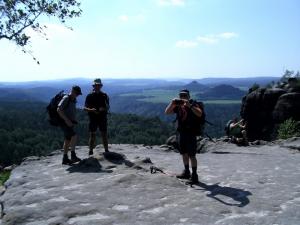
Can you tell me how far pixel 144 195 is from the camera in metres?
10.6

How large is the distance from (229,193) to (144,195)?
86.4 inches

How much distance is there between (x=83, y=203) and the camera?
10.1 meters

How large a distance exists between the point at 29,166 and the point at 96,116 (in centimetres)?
329

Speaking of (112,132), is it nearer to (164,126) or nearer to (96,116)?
(164,126)

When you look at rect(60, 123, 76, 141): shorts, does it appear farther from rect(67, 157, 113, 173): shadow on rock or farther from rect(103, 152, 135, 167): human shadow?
rect(103, 152, 135, 167): human shadow

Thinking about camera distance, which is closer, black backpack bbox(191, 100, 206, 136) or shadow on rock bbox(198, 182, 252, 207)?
shadow on rock bbox(198, 182, 252, 207)

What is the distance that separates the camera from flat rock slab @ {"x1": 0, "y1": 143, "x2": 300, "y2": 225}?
9.02 m

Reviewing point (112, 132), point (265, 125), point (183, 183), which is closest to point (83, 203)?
point (183, 183)

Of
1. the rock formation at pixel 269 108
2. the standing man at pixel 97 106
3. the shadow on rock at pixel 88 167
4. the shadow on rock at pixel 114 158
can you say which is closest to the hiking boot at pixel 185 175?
the shadow on rock at pixel 88 167

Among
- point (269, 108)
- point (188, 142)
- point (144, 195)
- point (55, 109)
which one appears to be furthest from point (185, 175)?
point (269, 108)

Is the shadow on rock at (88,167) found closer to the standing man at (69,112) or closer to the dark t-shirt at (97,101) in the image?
the standing man at (69,112)

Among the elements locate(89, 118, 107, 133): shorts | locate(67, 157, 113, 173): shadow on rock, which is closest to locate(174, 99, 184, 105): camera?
locate(67, 157, 113, 173): shadow on rock

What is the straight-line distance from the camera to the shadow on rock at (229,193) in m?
9.99

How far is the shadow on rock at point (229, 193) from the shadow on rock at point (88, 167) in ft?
11.4
